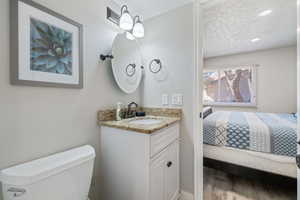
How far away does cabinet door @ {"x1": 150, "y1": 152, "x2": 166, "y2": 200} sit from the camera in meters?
0.97

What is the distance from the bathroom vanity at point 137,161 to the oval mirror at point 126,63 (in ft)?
1.63

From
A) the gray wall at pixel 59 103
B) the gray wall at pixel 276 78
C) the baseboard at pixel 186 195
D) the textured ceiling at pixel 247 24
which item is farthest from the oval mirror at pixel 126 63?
the gray wall at pixel 276 78

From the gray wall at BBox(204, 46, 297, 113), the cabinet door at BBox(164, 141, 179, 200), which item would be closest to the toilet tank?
the cabinet door at BBox(164, 141, 179, 200)

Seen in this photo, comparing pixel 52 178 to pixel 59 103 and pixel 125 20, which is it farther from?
pixel 125 20

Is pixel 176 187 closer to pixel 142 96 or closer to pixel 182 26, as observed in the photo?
pixel 142 96

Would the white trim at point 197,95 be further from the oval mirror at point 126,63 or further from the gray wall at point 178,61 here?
the oval mirror at point 126,63

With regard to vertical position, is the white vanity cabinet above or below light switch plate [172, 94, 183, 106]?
below

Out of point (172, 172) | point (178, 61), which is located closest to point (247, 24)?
point (178, 61)

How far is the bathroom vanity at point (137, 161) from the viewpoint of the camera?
0.94 metres

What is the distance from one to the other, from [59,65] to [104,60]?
0.41 m

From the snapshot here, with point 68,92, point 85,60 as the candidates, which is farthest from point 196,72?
point 68,92

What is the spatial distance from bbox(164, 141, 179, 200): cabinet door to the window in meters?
3.42

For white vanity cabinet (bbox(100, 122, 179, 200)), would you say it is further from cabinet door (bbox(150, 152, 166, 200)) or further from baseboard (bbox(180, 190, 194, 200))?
baseboard (bbox(180, 190, 194, 200))

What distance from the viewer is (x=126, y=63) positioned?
1.43 metres
